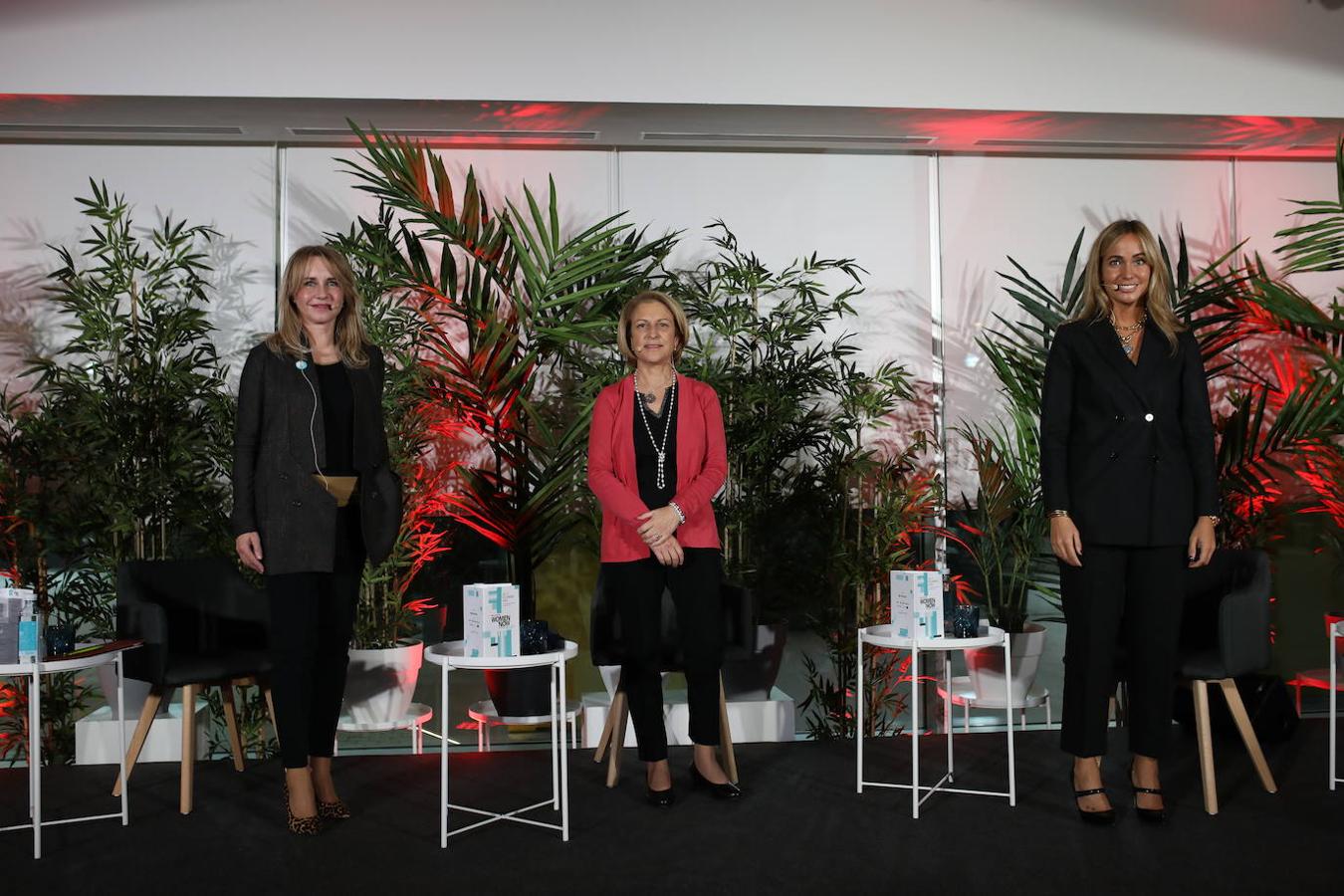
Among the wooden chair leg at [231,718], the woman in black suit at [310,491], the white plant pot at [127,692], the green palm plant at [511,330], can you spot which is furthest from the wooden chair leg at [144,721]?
the green palm plant at [511,330]

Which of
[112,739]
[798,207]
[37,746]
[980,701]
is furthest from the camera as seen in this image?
[798,207]

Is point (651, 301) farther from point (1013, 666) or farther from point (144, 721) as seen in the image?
point (1013, 666)

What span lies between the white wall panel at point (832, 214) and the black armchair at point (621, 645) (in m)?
1.86

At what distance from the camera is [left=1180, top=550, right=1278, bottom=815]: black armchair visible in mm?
3559

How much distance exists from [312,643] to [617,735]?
113cm

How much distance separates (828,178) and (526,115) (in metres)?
1.48

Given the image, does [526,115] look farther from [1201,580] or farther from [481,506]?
[1201,580]

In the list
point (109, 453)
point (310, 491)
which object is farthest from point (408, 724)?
point (310, 491)

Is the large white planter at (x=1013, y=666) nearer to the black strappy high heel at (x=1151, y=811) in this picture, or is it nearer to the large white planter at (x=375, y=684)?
the black strappy high heel at (x=1151, y=811)

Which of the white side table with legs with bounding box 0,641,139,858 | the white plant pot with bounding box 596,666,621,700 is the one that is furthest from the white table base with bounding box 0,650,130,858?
the white plant pot with bounding box 596,666,621,700

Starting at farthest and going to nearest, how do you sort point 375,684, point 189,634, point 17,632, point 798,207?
point 798,207 < point 375,684 < point 189,634 < point 17,632

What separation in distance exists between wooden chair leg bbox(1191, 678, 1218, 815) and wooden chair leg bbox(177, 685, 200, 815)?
10.2 feet

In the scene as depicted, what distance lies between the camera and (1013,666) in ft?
16.3

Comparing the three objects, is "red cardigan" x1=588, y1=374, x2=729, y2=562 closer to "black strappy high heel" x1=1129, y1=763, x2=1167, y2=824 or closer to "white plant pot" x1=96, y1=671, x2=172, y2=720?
"black strappy high heel" x1=1129, y1=763, x2=1167, y2=824
